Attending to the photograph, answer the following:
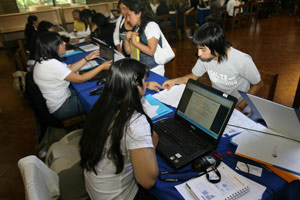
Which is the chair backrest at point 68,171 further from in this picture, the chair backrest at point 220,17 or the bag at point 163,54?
the chair backrest at point 220,17

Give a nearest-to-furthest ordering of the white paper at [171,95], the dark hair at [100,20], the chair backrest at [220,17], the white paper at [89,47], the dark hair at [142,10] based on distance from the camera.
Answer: the white paper at [171,95], the dark hair at [142,10], the white paper at [89,47], the dark hair at [100,20], the chair backrest at [220,17]

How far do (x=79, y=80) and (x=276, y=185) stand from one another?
1.69 m

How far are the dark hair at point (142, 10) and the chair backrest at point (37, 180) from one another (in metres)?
1.54

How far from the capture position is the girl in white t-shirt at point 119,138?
89 cm

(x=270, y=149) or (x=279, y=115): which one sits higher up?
(x=279, y=115)

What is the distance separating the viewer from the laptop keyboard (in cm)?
106

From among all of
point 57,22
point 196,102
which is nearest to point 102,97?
point 196,102

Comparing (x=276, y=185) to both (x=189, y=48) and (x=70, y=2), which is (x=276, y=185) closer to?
(x=189, y=48)

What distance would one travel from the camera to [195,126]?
3.76 feet

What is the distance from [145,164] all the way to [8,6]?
28.9 feet

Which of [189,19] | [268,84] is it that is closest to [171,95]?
[268,84]

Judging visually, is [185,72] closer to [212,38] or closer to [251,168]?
[212,38]

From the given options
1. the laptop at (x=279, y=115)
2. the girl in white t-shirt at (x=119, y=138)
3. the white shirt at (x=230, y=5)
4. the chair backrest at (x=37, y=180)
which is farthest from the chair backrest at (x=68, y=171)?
the white shirt at (x=230, y=5)

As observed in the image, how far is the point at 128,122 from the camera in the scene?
35.9 inches
